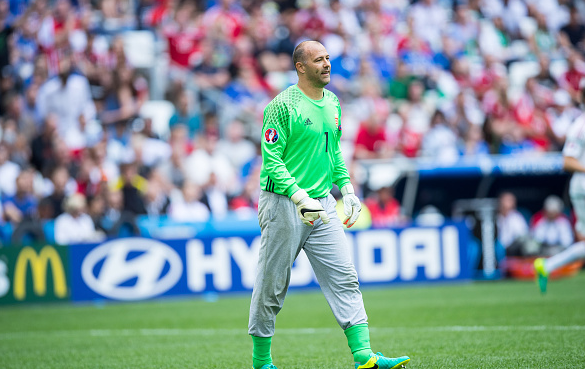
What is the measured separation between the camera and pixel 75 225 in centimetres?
1372

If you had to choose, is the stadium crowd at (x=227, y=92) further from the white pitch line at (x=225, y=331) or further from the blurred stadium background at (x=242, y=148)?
the white pitch line at (x=225, y=331)

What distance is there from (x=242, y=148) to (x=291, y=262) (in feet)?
35.4

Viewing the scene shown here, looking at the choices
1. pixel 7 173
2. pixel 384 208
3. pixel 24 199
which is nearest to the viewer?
pixel 24 199

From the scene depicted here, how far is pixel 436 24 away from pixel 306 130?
16.4 metres

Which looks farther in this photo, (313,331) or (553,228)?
(553,228)

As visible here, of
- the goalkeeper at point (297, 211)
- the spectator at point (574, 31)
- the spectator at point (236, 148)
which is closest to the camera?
the goalkeeper at point (297, 211)

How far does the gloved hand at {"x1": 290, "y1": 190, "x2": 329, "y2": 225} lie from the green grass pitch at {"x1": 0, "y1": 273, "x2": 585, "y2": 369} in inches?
59.3

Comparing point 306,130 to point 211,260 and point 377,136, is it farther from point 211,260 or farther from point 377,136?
point 377,136

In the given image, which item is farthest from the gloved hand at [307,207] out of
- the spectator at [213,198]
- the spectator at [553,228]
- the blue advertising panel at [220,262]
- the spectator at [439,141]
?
the spectator at [439,141]

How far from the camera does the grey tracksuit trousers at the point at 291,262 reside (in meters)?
5.76

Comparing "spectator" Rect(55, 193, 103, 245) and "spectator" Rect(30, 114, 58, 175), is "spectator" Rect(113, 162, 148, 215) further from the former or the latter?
"spectator" Rect(30, 114, 58, 175)

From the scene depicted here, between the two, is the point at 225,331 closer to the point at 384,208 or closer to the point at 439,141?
the point at 384,208

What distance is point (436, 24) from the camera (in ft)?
69.8

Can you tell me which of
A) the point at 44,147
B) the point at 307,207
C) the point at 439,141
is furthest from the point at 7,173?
the point at 307,207
